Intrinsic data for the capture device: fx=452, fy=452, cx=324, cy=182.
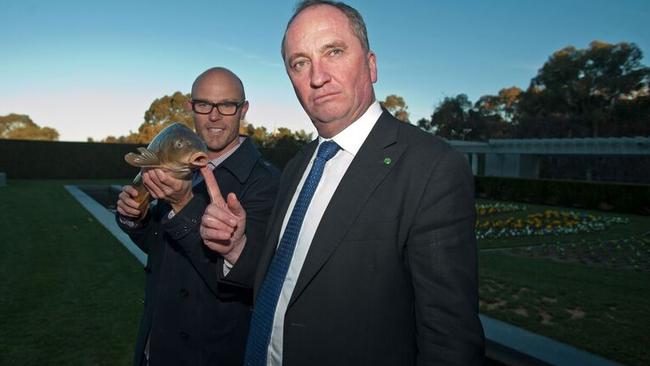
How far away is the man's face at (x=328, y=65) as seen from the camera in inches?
75.7

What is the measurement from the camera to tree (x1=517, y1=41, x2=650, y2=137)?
160ft

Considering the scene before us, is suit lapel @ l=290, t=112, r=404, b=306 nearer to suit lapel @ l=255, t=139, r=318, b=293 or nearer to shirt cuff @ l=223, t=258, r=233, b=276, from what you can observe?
suit lapel @ l=255, t=139, r=318, b=293

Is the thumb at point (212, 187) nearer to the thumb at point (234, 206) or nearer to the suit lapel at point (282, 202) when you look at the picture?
the thumb at point (234, 206)

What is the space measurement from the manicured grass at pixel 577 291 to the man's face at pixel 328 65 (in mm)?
3799

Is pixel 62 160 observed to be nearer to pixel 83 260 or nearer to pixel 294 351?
pixel 83 260

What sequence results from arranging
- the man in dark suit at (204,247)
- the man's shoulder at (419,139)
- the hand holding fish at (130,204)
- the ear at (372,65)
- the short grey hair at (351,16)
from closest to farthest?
1. the man's shoulder at (419,139)
2. the short grey hair at (351,16)
3. the ear at (372,65)
4. the man in dark suit at (204,247)
5. the hand holding fish at (130,204)

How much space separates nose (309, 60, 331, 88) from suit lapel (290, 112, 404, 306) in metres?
0.33

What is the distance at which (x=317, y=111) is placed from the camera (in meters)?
2.00

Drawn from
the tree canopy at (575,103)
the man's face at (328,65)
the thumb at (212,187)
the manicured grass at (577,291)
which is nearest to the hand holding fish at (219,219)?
the thumb at (212,187)

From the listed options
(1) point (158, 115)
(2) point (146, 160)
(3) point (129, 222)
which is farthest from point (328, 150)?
(1) point (158, 115)

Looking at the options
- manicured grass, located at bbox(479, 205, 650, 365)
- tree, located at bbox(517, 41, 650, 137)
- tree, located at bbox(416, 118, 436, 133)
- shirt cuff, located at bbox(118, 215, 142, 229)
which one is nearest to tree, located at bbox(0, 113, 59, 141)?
tree, located at bbox(416, 118, 436, 133)

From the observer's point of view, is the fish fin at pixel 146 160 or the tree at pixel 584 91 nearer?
the fish fin at pixel 146 160

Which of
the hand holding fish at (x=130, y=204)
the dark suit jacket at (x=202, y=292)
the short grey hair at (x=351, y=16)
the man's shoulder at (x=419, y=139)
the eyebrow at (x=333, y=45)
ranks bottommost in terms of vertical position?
the dark suit jacket at (x=202, y=292)

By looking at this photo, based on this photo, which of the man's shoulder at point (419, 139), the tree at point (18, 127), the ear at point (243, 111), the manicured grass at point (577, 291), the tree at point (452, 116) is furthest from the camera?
the tree at point (18, 127)
